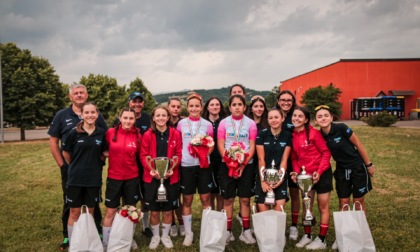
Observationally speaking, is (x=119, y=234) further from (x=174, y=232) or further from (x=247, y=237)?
(x=247, y=237)

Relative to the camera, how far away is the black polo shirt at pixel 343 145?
Answer: 488cm

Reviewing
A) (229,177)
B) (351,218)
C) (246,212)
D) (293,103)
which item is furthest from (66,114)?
(351,218)

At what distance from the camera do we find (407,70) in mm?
46094

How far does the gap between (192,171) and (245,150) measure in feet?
2.95

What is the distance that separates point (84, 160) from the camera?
4.62 meters

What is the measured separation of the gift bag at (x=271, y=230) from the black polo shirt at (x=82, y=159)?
2436 mm

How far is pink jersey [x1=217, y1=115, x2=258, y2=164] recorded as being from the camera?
5055 millimetres

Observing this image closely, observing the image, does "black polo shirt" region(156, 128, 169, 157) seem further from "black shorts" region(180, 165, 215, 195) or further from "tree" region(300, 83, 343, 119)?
"tree" region(300, 83, 343, 119)

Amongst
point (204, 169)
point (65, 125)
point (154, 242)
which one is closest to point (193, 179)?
point (204, 169)

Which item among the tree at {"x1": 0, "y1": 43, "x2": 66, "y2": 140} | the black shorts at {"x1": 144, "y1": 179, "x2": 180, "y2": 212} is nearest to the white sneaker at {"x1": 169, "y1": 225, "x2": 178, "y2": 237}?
the black shorts at {"x1": 144, "y1": 179, "x2": 180, "y2": 212}

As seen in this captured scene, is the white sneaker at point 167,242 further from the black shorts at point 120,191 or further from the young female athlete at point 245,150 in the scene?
the young female athlete at point 245,150

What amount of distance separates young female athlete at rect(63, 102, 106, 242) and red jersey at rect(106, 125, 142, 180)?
0.17 meters

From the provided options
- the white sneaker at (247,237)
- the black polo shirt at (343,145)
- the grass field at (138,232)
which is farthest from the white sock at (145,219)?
the black polo shirt at (343,145)

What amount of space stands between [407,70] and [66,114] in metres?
51.7
